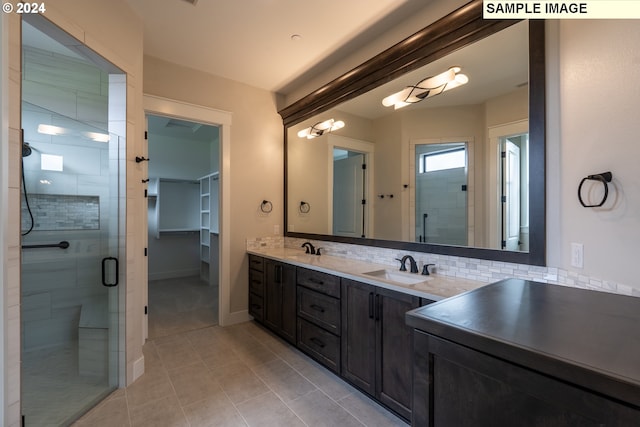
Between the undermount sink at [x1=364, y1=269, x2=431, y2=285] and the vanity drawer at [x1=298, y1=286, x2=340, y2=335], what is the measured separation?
38 centimetres

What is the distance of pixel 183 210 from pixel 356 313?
16.4 feet

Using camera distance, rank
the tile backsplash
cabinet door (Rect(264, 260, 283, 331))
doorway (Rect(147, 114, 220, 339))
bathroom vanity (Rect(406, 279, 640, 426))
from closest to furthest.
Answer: bathroom vanity (Rect(406, 279, 640, 426)) < the tile backsplash < cabinet door (Rect(264, 260, 283, 331)) < doorway (Rect(147, 114, 220, 339))

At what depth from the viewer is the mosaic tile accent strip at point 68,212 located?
2267 millimetres

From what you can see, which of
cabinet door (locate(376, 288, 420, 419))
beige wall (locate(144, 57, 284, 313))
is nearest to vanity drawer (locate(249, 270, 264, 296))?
beige wall (locate(144, 57, 284, 313))

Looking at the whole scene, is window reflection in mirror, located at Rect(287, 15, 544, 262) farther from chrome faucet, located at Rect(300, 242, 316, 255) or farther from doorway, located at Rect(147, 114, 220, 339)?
doorway, located at Rect(147, 114, 220, 339)

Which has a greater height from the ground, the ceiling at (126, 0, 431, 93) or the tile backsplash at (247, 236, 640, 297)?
the ceiling at (126, 0, 431, 93)

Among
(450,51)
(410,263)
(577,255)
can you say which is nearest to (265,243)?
(410,263)

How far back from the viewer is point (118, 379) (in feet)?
6.91

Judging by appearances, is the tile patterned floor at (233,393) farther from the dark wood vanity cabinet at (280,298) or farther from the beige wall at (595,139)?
the beige wall at (595,139)

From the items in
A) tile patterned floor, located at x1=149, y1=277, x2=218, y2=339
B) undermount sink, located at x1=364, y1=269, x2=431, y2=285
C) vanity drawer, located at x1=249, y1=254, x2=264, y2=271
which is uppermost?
undermount sink, located at x1=364, y1=269, x2=431, y2=285

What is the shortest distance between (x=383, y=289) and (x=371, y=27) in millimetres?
2158

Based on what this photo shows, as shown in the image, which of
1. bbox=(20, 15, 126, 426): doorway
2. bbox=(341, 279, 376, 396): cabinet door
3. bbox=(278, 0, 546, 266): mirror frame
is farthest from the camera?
bbox=(20, 15, 126, 426): doorway

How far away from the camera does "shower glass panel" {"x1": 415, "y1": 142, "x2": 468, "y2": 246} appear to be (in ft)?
6.41

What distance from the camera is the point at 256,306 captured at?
10.7ft
